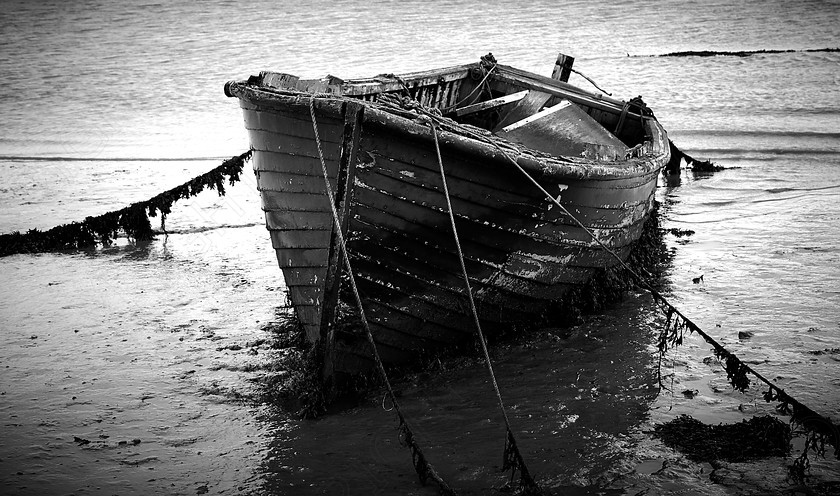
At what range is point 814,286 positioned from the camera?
6477 mm

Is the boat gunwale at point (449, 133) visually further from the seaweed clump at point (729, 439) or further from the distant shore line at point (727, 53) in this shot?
the distant shore line at point (727, 53)

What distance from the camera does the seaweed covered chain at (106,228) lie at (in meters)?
7.73

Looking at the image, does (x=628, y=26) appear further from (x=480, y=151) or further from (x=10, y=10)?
(x=10, y=10)

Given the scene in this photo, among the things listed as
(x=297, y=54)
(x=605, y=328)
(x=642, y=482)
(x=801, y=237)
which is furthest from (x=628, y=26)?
(x=642, y=482)

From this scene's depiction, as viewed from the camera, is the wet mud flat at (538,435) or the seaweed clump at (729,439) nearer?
the wet mud flat at (538,435)

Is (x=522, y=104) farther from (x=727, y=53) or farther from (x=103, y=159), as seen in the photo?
(x=727, y=53)

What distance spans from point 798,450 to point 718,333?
63.0 inches

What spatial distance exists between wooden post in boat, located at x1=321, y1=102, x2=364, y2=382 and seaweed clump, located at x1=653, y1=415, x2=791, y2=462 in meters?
2.15

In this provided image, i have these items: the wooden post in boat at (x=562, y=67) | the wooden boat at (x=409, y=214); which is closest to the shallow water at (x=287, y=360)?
the wooden boat at (x=409, y=214)

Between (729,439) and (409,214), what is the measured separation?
2338mm

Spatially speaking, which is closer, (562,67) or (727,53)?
(562,67)

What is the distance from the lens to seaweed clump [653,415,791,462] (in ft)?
13.6

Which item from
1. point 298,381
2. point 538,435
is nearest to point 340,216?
point 298,381

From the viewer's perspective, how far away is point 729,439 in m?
4.27
